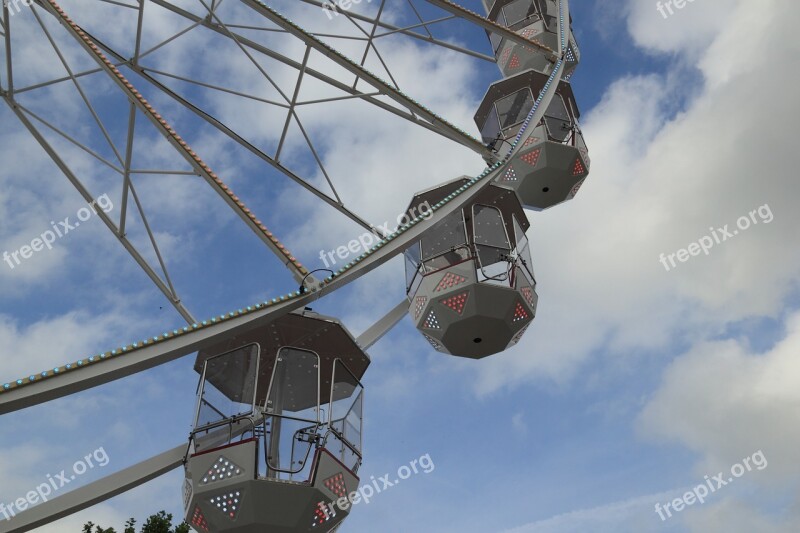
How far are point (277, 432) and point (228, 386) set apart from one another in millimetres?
1164

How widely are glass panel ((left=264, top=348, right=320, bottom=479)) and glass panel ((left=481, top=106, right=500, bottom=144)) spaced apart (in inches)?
418

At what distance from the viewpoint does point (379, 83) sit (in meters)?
13.3

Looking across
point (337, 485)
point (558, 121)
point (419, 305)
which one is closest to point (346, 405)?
point (337, 485)

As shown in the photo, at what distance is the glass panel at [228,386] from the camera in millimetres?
10563

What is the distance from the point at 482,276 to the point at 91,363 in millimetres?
7480

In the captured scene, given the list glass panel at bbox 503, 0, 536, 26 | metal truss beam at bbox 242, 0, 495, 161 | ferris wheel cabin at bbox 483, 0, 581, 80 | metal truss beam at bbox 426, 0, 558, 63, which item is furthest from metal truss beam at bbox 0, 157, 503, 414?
glass panel at bbox 503, 0, 536, 26

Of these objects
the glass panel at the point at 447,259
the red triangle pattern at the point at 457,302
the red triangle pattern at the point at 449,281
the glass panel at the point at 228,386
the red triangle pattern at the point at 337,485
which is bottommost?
the red triangle pattern at the point at 337,485

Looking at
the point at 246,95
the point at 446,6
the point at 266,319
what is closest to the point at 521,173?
the point at 446,6

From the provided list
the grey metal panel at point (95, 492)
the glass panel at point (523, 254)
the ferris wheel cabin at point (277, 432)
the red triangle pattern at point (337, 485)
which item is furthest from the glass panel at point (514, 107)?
the grey metal panel at point (95, 492)

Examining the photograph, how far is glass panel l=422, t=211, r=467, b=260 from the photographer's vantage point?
15.0 meters

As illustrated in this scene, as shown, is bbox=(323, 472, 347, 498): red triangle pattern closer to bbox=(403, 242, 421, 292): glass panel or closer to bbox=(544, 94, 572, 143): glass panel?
bbox=(403, 242, 421, 292): glass panel

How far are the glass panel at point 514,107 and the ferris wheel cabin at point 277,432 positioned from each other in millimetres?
9993

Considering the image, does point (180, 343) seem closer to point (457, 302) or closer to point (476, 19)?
point (457, 302)

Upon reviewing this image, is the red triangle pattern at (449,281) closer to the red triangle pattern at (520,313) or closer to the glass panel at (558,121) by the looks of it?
the red triangle pattern at (520,313)
